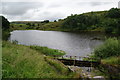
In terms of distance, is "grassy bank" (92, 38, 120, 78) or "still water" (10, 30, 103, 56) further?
"still water" (10, 30, 103, 56)

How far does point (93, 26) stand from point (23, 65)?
10378 cm

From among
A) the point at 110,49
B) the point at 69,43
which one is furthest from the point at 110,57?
the point at 69,43

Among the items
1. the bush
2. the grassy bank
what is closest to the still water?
the bush

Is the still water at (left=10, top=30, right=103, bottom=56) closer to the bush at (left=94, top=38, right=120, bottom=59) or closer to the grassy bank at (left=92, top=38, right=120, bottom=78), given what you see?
the bush at (left=94, top=38, right=120, bottom=59)

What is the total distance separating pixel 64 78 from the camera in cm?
1195

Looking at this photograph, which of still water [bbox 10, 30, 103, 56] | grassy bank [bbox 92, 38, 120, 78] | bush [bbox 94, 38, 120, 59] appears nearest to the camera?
grassy bank [bbox 92, 38, 120, 78]

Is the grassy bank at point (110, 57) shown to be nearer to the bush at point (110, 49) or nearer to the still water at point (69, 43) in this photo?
the bush at point (110, 49)

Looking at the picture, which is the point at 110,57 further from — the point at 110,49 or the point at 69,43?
the point at 69,43

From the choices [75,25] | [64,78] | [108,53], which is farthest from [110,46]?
[75,25]

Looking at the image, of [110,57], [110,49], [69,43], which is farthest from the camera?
[69,43]

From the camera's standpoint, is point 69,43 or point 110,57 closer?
point 110,57

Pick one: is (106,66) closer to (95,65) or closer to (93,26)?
(95,65)

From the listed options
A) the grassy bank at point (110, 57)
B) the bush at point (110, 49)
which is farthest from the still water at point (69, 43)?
the grassy bank at point (110, 57)

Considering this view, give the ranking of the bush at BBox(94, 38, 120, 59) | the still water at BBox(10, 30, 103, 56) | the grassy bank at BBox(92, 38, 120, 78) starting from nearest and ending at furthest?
the grassy bank at BBox(92, 38, 120, 78), the bush at BBox(94, 38, 120, 59), the still water at BBox(10, 30, 103, 56)
